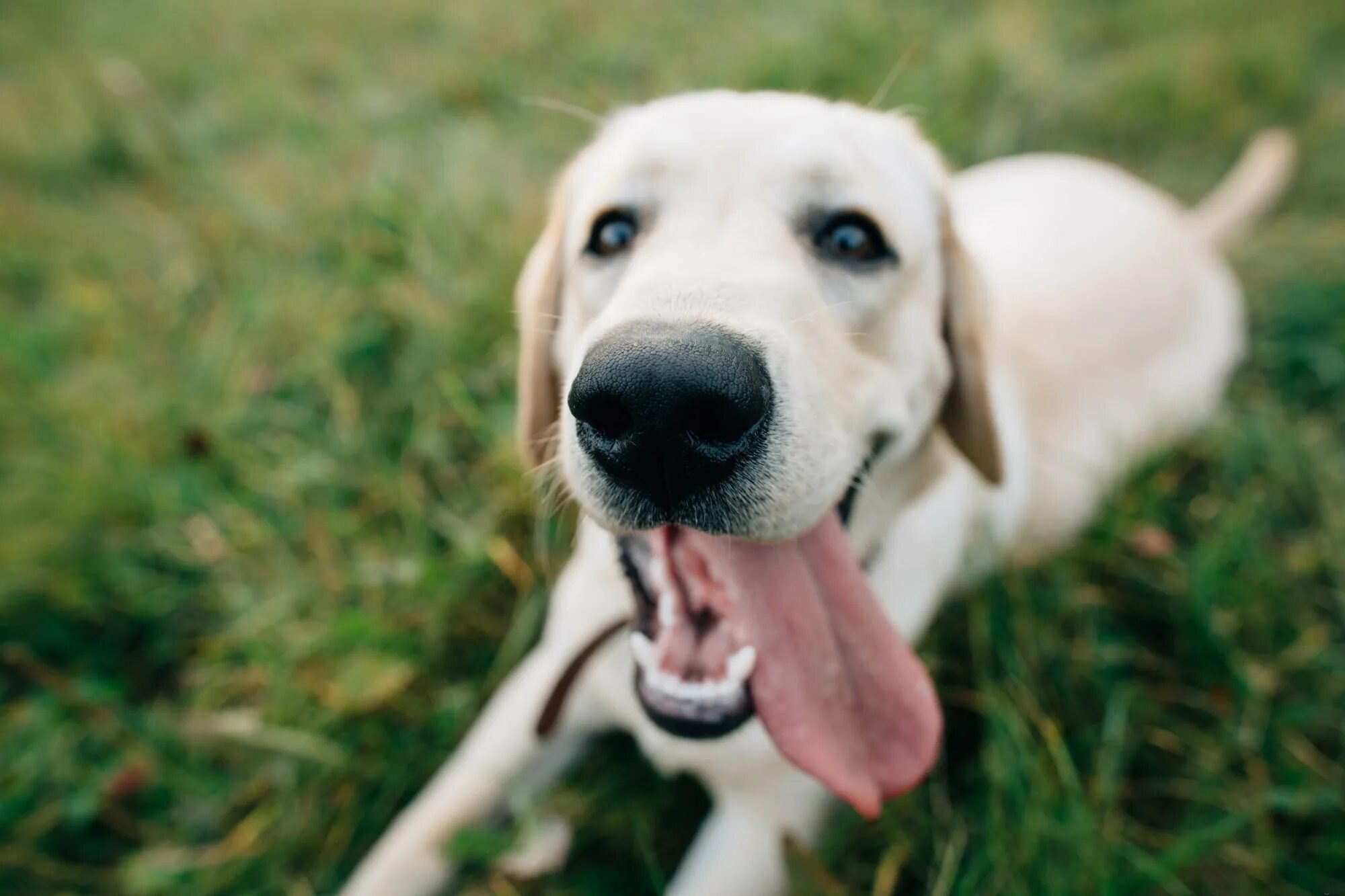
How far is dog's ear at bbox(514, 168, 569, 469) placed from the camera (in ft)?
6.30

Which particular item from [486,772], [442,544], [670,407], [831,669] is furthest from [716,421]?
[442,544]

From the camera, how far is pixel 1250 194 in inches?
139

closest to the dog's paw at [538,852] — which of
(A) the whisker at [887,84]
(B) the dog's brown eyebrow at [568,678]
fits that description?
(B) the dog's brown eyebrow at [568,678]

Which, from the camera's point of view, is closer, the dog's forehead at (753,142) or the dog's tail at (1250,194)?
the dog's forehead at (753,142)

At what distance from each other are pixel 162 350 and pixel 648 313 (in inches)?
111

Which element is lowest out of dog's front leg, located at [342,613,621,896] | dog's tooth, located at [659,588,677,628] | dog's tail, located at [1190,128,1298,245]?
dog's front leg, located at [342,613,621,896]

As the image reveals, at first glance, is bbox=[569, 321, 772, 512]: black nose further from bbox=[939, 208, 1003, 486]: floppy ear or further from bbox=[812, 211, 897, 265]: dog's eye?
bbox=[939, 208, 1003, 486]: floppy ear

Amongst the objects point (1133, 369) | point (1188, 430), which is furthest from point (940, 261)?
point (1188, 430)

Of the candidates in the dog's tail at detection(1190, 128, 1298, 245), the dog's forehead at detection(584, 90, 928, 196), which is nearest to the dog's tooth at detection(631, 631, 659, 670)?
the dog's forehead at detection(584, 90, 928, 196)

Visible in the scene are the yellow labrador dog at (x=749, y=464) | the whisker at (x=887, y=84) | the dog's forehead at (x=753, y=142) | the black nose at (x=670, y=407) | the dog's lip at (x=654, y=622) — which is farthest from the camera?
the whisker at (x=887, y=84)

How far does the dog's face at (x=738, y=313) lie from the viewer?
1208mm

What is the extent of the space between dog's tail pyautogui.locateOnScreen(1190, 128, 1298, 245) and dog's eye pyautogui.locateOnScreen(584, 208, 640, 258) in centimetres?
287

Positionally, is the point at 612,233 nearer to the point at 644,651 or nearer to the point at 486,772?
the point at 644,651

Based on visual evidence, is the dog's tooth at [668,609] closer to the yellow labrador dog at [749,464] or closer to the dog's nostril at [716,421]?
the yellow labrador dog at [749,464]
